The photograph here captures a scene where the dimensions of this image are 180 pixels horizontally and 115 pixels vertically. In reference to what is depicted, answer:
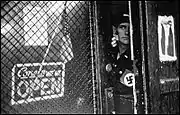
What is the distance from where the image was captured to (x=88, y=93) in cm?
194

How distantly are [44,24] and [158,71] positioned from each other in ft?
3.85

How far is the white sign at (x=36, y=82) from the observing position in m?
1.61

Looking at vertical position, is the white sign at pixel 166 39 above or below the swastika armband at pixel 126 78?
above

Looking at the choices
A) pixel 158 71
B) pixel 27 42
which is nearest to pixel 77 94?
pixel 27 42

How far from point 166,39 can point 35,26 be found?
1310 mm

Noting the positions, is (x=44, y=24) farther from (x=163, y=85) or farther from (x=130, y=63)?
(x=163, y=85)

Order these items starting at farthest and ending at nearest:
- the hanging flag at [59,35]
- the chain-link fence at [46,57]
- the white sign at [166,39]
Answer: the white sign at [166,39]
the hanging flag at [59,35]
the chain-link fence at [46,57]

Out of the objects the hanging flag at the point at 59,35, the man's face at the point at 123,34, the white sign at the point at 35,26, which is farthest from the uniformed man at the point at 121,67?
the white sign at the point at 35,26

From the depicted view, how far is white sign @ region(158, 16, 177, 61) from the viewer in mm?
1958

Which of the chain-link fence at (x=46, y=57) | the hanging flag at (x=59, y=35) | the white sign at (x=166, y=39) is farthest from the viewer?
the white sign at (x=166, y=39)

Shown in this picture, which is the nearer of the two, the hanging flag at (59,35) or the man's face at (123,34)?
the hanging flag at (59,35)

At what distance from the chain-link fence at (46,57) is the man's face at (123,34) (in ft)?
1.11

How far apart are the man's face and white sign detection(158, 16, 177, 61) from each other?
0.32m

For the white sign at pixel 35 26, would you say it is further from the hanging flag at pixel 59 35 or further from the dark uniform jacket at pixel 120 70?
the dark uniform jacket at pixel 120 70
